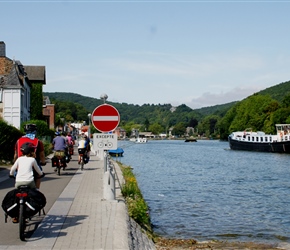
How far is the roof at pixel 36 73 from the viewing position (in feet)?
193

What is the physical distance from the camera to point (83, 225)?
9469 millimetres

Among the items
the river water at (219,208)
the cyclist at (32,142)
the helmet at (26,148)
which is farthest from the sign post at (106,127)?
the helmet at (26,148)

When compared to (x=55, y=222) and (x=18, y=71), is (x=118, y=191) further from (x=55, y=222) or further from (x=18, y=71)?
(x=18, y=71)

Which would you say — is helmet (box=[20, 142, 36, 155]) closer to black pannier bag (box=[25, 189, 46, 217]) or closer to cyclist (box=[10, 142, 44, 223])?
cyclist (box=[10, 142, 44, 223])

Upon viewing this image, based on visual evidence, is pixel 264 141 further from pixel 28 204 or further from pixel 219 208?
pixel 28 204

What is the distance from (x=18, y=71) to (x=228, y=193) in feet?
97.7

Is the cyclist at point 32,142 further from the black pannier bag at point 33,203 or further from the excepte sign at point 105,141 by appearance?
the excepte sign at point 105,141

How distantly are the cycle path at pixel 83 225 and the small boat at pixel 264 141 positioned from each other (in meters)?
67.4

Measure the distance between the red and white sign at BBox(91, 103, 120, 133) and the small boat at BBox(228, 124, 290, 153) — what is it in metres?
67.6

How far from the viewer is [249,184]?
29578mm

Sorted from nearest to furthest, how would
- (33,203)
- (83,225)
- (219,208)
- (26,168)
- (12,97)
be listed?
(33,203) < (26,168) < (83,225) < (219,208) < (12,97)

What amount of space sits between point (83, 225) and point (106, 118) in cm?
372

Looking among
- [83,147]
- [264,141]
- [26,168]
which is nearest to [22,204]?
[26,168]

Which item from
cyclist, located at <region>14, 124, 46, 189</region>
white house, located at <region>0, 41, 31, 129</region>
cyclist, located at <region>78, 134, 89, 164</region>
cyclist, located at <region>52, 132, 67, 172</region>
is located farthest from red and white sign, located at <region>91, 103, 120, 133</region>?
white house, located at <region>0, 41, 31, 129</region>
